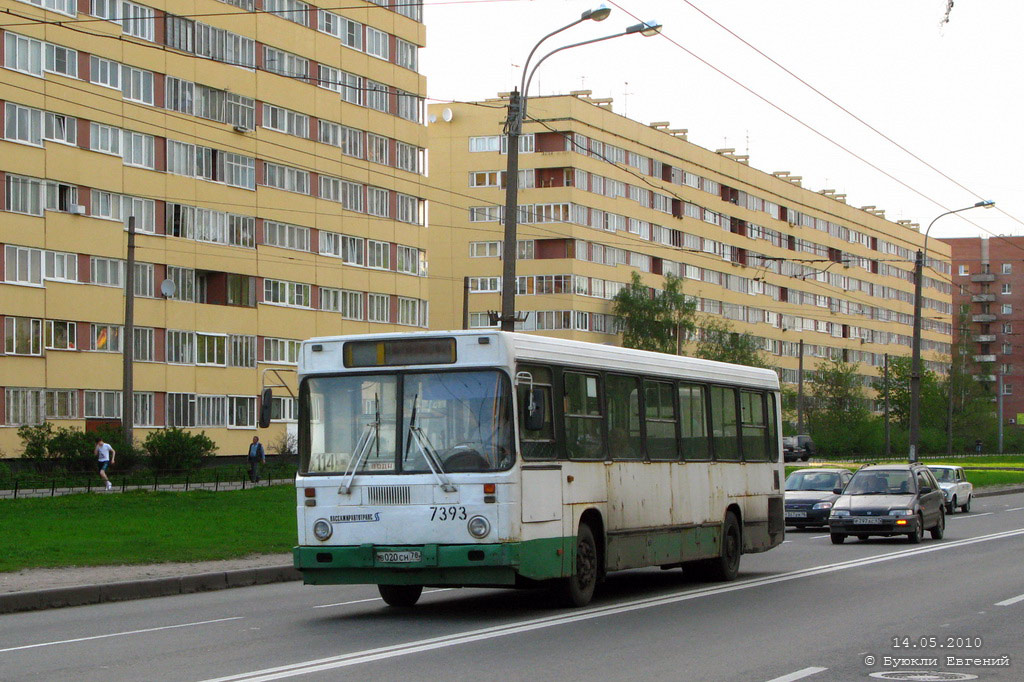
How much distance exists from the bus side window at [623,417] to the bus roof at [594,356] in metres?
0.17

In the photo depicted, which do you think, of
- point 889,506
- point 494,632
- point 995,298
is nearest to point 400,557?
point 494,632

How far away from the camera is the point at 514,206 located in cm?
2370

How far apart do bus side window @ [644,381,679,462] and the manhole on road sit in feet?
22.0

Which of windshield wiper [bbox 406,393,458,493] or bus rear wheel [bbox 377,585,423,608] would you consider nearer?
windshield wiper [bbox 406,393,458,493]

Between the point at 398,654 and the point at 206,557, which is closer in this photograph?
the point at 398,654

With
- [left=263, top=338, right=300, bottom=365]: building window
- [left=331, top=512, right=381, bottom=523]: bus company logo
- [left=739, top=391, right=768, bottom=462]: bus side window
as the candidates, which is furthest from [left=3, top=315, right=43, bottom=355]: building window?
[left=331, top=512, right=381, bottom=523]: bus company logo

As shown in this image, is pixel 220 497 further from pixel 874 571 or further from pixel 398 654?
pixel 398 654

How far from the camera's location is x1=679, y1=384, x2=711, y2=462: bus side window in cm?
1747

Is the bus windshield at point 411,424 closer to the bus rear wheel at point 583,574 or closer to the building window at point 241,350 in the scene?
the bus rear wheel at point 583,574

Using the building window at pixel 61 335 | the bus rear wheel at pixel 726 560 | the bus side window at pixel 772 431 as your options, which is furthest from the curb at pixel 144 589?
the building window at pixel 61 335

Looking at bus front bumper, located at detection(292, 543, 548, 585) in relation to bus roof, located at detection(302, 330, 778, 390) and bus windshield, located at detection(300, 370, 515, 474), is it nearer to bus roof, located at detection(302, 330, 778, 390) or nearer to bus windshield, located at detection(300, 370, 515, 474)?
bus windshield, located at detection(300, 370, 515, 474)

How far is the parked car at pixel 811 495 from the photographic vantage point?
3253 centimetres

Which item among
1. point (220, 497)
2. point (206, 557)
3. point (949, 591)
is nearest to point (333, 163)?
point (220, 497)

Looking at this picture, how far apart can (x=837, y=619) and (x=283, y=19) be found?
193 ft
